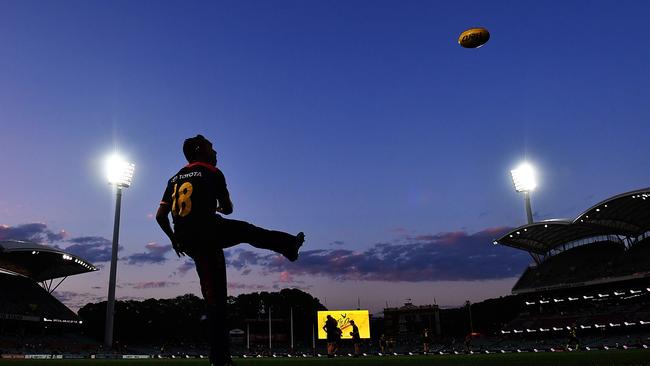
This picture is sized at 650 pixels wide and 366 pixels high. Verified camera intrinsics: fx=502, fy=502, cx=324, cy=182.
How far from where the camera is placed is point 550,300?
75.9 m

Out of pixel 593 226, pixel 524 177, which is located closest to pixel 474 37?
pixel 524 177

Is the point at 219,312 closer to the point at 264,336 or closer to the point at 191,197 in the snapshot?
the point at 191,197

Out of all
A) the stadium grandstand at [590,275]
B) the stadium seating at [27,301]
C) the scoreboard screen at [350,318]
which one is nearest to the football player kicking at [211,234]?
the scoreboard screen at [350,318]

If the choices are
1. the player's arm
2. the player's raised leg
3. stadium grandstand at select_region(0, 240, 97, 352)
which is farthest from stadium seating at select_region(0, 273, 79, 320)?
the player's raised leg

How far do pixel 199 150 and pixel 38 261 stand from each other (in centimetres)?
7724

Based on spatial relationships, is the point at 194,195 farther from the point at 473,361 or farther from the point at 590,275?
the point at 590,275

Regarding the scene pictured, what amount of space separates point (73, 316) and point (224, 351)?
83.5 meters

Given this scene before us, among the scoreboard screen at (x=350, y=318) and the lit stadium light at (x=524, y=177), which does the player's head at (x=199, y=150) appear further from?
the lit stadium light at (x=524, y=177)

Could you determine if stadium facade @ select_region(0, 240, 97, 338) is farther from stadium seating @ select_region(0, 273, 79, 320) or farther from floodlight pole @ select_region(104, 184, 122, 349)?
floodlight pole @ select_region(104, 184, 122, 349)

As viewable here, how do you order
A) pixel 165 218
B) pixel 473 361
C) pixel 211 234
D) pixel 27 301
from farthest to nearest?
pixel 27 301 → pixel 473 361 → pixel 165 218 → pixel 211 234

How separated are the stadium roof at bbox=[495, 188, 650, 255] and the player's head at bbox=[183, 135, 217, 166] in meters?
60.8

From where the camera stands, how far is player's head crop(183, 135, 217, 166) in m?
5.41

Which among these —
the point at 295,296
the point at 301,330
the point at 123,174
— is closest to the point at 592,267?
A: the point at 123,174

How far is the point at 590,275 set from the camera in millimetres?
67562
